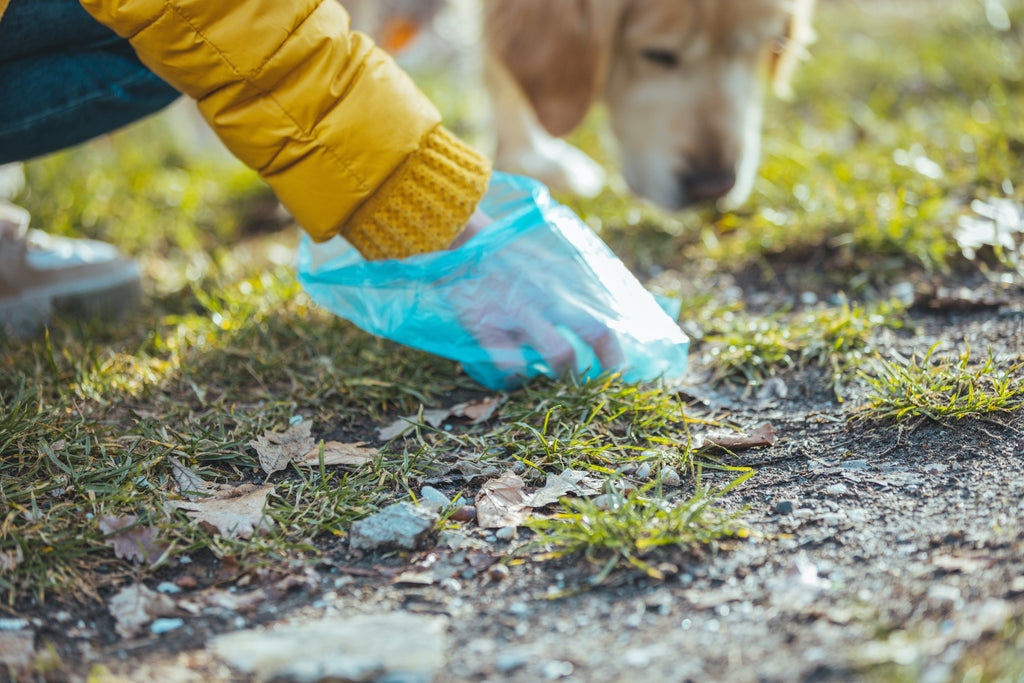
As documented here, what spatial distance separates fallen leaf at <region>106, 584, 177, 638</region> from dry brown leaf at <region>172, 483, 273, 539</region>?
0.16 meters

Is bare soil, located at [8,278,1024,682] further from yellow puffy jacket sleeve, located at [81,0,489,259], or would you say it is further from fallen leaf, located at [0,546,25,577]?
yellow puffy jacket sleeve, located at [81,0,489,259]

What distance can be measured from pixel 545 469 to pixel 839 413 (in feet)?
2.07

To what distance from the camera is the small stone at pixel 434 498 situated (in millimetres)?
1553

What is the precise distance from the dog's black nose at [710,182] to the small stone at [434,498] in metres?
1.67

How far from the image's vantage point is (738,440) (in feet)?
5.56

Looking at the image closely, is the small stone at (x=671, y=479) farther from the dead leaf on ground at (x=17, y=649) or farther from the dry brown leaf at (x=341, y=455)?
the dead leaf on ground at (x=17, y=649)

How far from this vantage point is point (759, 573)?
1303mm

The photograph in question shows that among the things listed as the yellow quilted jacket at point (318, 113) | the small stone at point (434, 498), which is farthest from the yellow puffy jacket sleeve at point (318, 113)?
the small stone at point (434, 498)

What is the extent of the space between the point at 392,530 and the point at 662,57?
2.08 meters

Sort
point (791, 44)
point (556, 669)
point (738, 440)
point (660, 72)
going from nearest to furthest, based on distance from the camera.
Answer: point (556, 669), point (738, 440), point (660, 72), point (791, 44)

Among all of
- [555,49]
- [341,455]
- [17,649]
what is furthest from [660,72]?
[17,649]

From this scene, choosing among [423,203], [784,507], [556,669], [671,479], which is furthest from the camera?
[423,203]

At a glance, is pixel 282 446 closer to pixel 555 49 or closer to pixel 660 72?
pixel 555 49

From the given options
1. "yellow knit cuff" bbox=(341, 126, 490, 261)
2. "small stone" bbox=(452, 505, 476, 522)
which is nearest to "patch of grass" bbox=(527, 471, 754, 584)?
"small stone" bbox=(452, 505, 476, 522)
